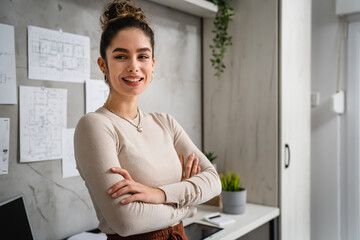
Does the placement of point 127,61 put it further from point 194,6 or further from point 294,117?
point 294,117

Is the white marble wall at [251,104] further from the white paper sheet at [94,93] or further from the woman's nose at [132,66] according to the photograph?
the woman's nose at [132,66]

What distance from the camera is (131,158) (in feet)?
3.67

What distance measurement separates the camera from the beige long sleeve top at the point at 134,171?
40.6 inches

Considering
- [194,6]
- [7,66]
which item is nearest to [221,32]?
[194,6]

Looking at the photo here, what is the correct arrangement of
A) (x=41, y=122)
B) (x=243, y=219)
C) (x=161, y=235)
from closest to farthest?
1. (x=161, y=235)
2. (x=41, y=122)
3. (x=243, y=219)

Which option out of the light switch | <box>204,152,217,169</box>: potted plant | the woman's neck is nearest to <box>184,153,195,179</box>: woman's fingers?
the woman's neck

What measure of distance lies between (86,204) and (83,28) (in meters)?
0.87

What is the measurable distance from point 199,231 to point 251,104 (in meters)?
0.91

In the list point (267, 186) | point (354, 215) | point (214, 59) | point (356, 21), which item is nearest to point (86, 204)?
point (267, 186)

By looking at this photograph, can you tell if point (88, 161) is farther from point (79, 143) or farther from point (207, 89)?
point (207, 89)

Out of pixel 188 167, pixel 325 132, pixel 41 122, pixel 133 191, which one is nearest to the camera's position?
pixel 133 191

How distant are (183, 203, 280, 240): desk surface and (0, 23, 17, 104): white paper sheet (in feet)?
3.56

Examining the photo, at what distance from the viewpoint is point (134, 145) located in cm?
115

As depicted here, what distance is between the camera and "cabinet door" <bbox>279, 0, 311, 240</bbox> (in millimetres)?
2154
